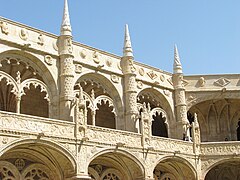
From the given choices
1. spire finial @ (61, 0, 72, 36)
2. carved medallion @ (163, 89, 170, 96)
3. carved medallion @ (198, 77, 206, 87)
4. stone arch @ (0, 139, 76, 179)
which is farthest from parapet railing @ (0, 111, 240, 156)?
spire finial @ (61, 0, 72, 36)

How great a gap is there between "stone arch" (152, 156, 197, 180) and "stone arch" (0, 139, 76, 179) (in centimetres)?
627

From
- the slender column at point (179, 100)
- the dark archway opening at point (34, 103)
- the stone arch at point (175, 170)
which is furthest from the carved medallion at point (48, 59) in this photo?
the slender column at point (179, 100)

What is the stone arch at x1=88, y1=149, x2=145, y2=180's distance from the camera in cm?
2116

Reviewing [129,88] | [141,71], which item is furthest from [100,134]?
[141,71]

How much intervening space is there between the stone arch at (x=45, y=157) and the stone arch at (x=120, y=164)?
73.1 inches

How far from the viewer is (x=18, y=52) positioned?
2080cm

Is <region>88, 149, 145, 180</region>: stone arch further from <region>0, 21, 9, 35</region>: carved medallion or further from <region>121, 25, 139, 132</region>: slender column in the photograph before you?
<region>0, 21, 9, 35</region>: carved medallion

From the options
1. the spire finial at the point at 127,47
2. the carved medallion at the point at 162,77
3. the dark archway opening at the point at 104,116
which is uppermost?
the spire finial at the point at 127,47

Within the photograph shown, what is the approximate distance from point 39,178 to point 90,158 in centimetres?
242

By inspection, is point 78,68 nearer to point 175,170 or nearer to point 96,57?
point 96,57

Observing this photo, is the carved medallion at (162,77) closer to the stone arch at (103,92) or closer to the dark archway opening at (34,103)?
the stone arch at (103,92)

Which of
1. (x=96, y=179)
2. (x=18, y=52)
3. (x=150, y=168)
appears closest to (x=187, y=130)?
(x=150, y=168)

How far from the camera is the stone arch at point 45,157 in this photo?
1827 cm

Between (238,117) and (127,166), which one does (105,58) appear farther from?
(238,117)
